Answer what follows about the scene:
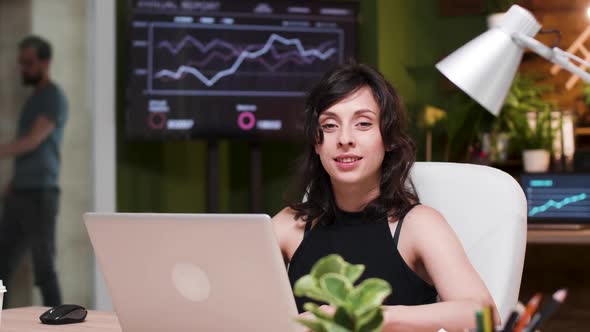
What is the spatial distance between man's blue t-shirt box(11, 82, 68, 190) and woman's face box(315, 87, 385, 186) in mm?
2600

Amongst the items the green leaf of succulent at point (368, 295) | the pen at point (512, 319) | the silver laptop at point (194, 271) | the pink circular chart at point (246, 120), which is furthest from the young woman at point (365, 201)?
the pink circular chart at point (246, 120)

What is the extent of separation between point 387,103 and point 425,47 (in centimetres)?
277

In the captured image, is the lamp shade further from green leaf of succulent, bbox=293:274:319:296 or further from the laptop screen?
the laptop screen

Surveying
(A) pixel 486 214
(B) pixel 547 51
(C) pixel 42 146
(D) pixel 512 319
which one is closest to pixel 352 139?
(A) pixel 486 214

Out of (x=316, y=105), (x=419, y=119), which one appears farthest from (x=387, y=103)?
(x=419, y=119)

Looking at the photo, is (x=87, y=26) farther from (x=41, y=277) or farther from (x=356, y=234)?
(x=356, y=234)

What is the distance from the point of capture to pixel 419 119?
14.6 feet

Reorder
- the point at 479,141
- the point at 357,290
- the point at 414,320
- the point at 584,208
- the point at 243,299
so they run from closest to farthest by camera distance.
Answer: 1. the point at 357,290
2. the point at 243,299
3. the point at 414,320
4. the point at 584,208
5. the point at 479,141

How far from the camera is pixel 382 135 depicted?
175 centimetres

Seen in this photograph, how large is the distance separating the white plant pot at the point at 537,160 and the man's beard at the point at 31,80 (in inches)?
88.0

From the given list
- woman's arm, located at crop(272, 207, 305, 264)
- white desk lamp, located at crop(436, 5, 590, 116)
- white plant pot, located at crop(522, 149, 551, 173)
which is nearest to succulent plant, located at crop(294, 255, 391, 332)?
white desk lamp, located at crop(436, 5, 590, 116)

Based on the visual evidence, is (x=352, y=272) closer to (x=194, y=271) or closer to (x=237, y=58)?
(x=194, y=271)

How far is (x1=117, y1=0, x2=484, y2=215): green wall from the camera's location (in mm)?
4391

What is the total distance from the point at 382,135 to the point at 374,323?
95 cm
